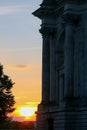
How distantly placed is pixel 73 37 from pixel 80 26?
Result: 1.22 metres

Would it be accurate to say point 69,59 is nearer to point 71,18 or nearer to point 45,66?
point 71,18

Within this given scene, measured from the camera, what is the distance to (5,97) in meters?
87.2

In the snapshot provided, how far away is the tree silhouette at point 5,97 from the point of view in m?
86.4

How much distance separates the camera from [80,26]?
6038 cm

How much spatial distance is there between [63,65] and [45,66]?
293 centimetres

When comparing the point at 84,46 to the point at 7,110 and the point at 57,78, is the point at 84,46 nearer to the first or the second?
the point at 57,78

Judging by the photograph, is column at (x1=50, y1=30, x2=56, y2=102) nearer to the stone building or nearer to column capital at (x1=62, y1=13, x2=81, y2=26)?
the stone building

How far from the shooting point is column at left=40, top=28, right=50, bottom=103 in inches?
2564

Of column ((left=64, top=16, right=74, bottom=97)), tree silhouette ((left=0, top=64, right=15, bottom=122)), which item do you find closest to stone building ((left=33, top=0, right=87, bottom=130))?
column ((left=64, top=16, right=74, bottom=97))

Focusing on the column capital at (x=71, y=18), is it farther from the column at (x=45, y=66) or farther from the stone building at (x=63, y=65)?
the column at (x=45, y=66)

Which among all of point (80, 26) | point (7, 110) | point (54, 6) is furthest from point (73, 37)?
point (7, 110)

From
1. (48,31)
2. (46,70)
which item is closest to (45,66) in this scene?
(46,70)

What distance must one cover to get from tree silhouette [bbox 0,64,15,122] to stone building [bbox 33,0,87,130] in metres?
21.2

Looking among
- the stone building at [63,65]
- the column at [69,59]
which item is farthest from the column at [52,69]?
the column at [69,59]
